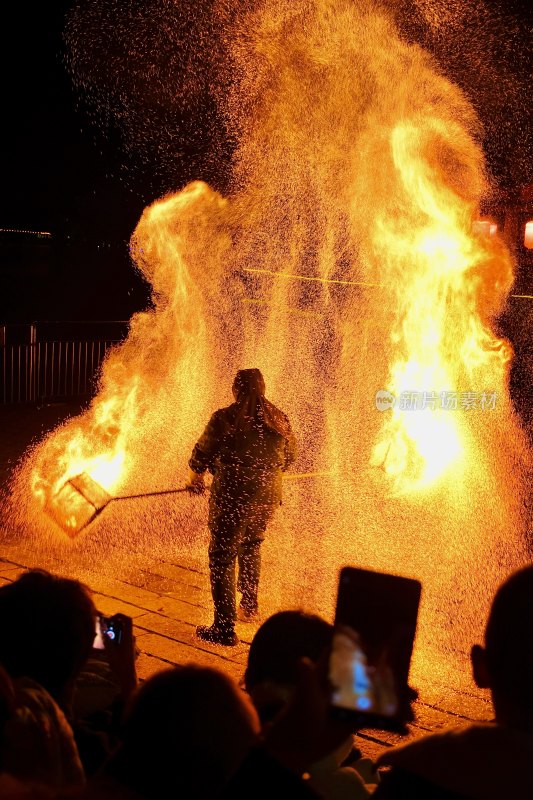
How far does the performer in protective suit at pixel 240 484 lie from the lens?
494 cm

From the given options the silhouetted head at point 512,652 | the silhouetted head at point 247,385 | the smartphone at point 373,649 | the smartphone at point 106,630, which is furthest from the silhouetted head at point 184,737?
the silhouetted head at point 247,385

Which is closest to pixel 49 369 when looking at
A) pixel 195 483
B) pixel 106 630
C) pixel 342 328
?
pixel 342 328

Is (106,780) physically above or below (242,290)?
below

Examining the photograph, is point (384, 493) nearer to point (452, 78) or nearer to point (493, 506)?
point (493, 506)

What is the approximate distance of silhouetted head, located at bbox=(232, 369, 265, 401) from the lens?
Answer: 5078 millimetres

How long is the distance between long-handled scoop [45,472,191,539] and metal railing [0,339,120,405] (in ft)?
24.2

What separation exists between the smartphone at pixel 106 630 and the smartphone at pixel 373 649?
802 mm

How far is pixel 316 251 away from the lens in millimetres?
12633

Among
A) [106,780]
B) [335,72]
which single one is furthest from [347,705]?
[335,72]

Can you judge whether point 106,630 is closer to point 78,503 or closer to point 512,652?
point 512,652

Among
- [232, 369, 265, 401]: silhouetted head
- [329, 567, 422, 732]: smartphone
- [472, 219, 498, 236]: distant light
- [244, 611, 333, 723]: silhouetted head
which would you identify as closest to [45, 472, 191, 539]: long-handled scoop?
[232, 369, 265, 401]: silhouetted head

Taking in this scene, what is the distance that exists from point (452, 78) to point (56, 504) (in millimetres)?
5882

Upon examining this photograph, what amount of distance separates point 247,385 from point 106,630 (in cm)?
282

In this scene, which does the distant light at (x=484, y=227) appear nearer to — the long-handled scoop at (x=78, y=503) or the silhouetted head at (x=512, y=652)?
the long-handled scoop at (x=78, y=503)
